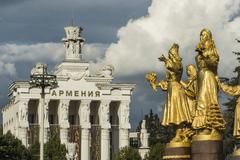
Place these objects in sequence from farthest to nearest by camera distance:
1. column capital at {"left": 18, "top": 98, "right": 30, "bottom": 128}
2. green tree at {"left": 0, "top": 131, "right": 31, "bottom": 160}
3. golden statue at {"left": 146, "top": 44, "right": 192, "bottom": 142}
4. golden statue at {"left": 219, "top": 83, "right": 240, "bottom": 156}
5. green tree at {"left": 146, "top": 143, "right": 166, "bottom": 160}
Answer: column capital at {"left": 18, "top": 98, "right": 30, "bottom": 128} → green tree at {"left": 146, "top": 143, "right": 166, "bottom": 160} → green tree at {"left": 0, "top": 131, "right": 31, "bottom": 160} → golden statue at {"left": 146, "top": 44, "right": 192, "bottom": 142} → golden statue at {"left": 219, "top": 83, "right": 240, "bottom": 156}

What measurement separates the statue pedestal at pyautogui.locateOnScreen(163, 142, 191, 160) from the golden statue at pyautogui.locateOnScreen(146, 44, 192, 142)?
0.18 metres

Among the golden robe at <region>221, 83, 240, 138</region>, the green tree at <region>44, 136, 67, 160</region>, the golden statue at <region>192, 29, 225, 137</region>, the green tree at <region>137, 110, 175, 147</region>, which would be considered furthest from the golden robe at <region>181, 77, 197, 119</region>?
the green tree at <region>137, 110, 175, 147</region>

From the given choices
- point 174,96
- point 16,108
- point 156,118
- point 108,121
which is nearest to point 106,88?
point 108,121

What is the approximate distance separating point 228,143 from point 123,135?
3428 cm

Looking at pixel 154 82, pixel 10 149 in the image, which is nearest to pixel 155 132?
Answer: pixel 10 149

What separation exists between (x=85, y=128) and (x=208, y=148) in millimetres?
72755

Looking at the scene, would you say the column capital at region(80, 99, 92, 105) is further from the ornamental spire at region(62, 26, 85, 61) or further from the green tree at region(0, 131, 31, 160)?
the green tree at region(0, 131, 31, 160)

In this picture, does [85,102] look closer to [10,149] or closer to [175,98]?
[10,149]

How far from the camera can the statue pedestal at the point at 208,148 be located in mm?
19109

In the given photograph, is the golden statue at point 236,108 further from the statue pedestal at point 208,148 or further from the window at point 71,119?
the window at point 71,119

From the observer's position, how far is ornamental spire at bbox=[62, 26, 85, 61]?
3686 inches

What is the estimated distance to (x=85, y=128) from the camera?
91.5m

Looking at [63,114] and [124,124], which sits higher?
[63,114]

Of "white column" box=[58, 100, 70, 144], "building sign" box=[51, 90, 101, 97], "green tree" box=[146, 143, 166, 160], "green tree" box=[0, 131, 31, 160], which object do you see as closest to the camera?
"green tree" box=[0, 131, 31, 160]
